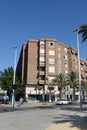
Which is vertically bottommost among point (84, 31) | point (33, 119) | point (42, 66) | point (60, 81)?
point (33, 119)

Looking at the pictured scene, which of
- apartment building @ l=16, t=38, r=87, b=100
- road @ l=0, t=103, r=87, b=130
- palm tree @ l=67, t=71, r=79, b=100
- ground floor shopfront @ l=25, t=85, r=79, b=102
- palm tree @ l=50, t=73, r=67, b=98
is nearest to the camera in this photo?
A: road @ l=0, t=103, r=87, b=130

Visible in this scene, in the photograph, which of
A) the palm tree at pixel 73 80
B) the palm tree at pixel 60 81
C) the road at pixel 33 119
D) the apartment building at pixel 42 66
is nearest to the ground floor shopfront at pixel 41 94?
the apartment building at pixel 42 66

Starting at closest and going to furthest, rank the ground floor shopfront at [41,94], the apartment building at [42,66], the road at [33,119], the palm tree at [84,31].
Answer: the road at [33,119] < the palm tree at [84,31] < the ground floor shopfront at [41,94] < the apartment building at [42,66]

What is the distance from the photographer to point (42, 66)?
284 ft

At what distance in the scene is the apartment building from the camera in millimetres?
84162

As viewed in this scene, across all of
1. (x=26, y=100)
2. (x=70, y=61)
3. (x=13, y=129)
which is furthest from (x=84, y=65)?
(x=13, y=129)

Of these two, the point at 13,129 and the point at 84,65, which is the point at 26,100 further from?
the point at 13,129

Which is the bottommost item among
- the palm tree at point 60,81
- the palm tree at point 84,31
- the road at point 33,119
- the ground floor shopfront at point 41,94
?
the road at point 33,119

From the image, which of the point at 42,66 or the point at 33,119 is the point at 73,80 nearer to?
the point at 42,66

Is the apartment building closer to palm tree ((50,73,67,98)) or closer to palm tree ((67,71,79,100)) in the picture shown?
palm tree ((50,73,67,98))

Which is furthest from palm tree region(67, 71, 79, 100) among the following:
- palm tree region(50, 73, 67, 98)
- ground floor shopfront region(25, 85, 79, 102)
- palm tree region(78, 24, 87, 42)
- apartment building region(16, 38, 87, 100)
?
palm tree region(78, 24, 87, 42)

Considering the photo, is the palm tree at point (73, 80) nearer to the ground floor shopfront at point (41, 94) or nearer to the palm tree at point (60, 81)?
the palm tree at point (60, 81)

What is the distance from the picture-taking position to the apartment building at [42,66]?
84162mm

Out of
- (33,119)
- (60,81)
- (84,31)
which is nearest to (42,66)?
(60,81)
